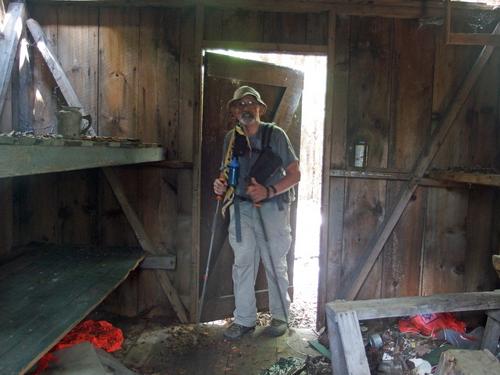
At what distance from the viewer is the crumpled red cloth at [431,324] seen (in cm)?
339

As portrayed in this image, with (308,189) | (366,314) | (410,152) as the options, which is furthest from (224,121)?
(308,189)

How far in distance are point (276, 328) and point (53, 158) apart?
245 cm

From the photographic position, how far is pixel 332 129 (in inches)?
141

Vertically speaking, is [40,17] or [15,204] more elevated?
[40,17]

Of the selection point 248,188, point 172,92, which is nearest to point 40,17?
point 172,92

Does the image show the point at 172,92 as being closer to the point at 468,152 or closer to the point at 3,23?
the point at 3,23

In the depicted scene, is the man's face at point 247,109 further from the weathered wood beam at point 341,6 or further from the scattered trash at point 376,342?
the scattered trash at point 376,342

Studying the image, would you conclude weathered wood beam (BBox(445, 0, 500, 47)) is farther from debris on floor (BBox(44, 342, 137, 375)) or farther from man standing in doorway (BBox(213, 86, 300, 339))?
debris on floor (BBox(44, 342, 137, 375))

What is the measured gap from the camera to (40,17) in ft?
11.8

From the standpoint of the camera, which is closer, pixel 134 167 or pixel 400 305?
pixel 400 305

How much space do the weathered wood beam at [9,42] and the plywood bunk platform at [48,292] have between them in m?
1.23

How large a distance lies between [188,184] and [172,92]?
0.76 meters

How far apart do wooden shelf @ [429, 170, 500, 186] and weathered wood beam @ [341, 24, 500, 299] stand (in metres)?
0.14

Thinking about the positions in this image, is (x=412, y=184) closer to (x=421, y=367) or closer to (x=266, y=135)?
(x=266, y=135)
